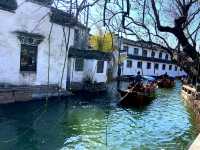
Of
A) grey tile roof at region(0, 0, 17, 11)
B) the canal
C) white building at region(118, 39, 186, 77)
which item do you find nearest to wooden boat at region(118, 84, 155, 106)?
the canal

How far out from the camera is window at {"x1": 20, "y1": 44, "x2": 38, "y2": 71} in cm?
2181

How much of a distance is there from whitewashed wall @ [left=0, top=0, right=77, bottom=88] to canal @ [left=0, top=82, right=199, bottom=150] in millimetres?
1951

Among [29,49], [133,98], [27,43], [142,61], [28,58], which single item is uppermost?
[142,61]

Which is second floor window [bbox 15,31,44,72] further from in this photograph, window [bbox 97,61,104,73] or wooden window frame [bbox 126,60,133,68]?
wooden window frame [bbox 126,60,133,68]

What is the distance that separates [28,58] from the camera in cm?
2238

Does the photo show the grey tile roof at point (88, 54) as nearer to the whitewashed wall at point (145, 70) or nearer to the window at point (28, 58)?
the window at point (28, 58)

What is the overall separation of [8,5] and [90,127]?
8600mm

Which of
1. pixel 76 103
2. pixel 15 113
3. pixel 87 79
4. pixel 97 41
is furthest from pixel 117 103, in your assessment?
pixel 97 41

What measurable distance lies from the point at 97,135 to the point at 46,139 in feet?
7.19

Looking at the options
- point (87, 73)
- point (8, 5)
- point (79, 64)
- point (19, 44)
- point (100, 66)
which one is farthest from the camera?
point (100, 66)

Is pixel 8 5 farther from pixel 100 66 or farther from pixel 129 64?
pixel 129 64

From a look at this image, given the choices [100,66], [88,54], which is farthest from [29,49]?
[100,66]

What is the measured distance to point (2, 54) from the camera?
66.5ft

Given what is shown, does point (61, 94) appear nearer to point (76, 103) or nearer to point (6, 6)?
point (76, 103)
